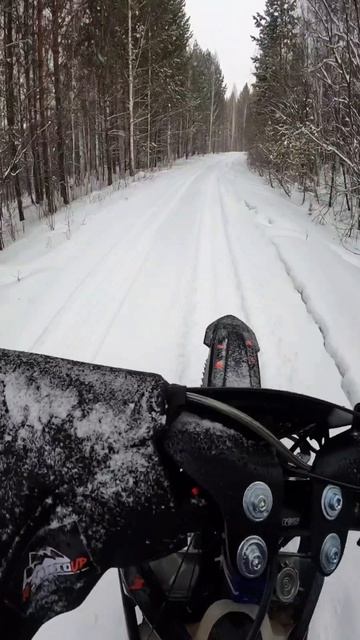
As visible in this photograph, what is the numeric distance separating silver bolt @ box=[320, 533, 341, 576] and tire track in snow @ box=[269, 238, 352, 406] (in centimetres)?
240

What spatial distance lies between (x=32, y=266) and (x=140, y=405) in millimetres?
6809

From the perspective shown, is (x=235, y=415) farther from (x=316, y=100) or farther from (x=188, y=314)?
(x=316, y=100)

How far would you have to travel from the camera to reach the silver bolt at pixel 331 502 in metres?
1.12

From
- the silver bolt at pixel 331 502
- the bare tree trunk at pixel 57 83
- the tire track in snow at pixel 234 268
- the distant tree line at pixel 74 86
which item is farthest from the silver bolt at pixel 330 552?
the bare tree trunk at pixel 57 83

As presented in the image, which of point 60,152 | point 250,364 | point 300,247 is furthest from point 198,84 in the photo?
point 250,364

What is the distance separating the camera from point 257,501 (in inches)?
40.7

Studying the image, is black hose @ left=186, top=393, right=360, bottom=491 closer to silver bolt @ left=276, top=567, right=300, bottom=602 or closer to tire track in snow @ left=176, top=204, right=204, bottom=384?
silver bolt @ left=276, top=567, right=300, bottom=602

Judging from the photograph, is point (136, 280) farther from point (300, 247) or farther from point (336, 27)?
point (336, 27)

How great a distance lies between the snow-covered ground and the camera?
6.85 ft

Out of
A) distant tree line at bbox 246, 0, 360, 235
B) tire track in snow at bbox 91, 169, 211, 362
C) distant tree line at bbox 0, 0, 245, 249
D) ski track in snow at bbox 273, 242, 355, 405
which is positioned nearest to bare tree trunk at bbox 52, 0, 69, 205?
distant tree line at bbox 0, 0, 245, 249

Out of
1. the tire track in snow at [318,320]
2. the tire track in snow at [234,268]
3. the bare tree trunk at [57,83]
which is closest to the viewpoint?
the tire track in snow at [318,320]

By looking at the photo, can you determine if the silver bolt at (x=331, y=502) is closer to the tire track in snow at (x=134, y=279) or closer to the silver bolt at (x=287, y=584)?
the silver bolt at (x=287, y=584)

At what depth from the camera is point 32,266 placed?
732cm

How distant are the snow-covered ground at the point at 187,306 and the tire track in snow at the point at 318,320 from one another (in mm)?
14
